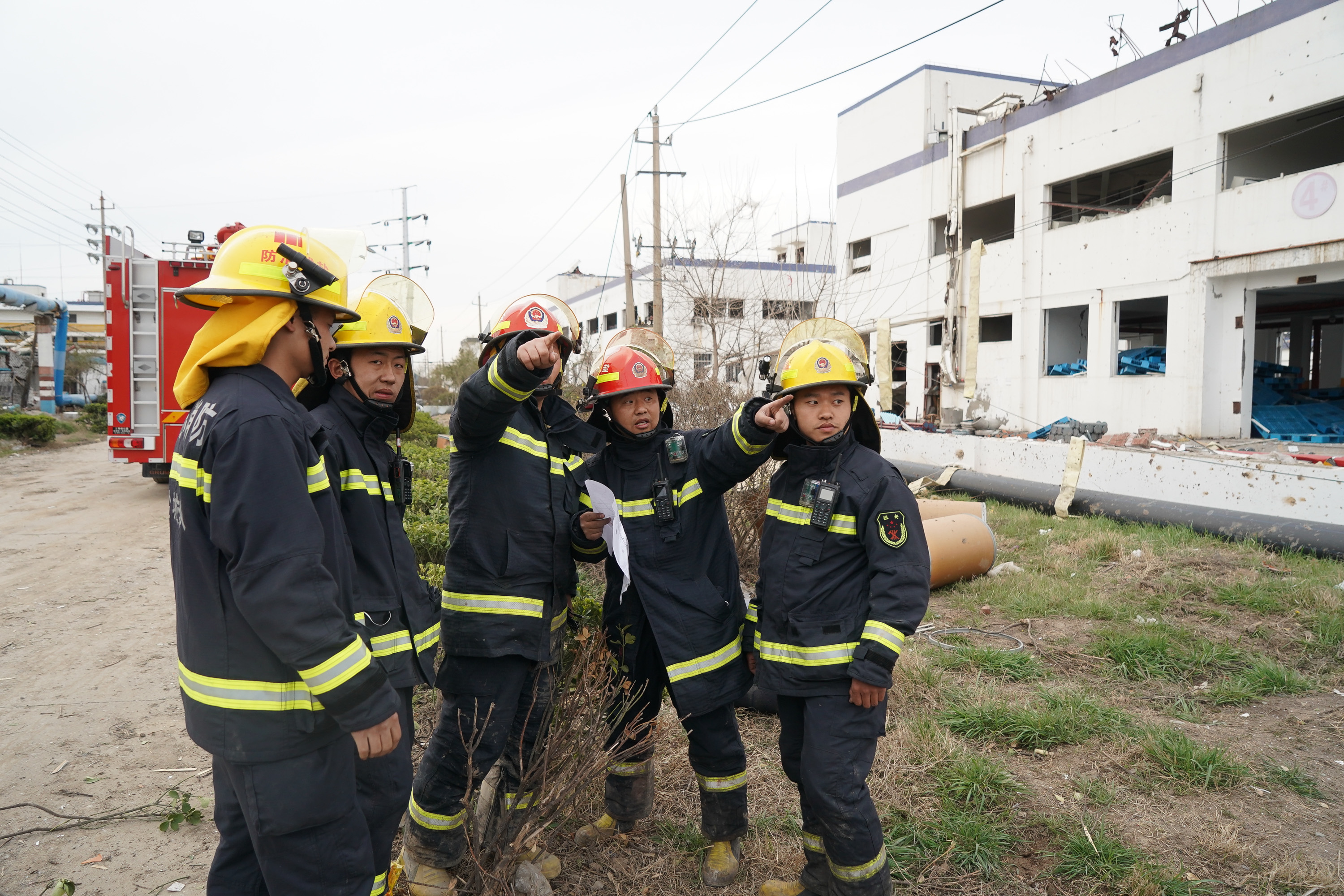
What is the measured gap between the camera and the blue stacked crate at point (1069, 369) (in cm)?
1773

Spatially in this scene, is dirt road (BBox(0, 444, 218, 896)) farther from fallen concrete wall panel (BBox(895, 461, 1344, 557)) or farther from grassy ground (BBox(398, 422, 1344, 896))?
fallen concrete wall panel (BBox(895, 461, 1344, 557))

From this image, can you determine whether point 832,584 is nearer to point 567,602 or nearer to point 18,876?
point 567,602

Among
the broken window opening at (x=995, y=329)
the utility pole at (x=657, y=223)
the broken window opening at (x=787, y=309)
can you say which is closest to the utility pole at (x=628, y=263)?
the utility pole at (x=657, y=223)

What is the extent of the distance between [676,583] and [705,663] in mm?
303


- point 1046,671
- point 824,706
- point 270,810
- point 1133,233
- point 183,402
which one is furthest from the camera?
point 1133,233

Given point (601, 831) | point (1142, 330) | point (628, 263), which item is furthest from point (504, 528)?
point (1142, 330)

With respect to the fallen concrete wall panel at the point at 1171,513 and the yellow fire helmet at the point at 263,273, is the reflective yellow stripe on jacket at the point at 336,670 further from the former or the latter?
the fallen concrete wall panel at the point at 1171,513

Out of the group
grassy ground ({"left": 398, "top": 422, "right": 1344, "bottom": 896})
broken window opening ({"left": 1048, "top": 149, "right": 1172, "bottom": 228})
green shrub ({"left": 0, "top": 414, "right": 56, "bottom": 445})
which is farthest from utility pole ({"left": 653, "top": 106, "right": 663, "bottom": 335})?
green shrub ({"left": 0, "top": 414, "right": 56, "bottom": 445})

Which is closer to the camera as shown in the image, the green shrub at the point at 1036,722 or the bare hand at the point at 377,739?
the bare hand at the point at 377,739

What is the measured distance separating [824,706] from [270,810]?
5.31 ft

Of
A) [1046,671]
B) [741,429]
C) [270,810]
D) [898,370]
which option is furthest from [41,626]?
[898,370]

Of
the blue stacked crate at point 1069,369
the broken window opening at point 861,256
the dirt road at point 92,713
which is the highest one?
the broken window opening at point 861,256

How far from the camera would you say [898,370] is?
2408 centimetres

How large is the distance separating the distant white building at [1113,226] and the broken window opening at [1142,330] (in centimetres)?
12
